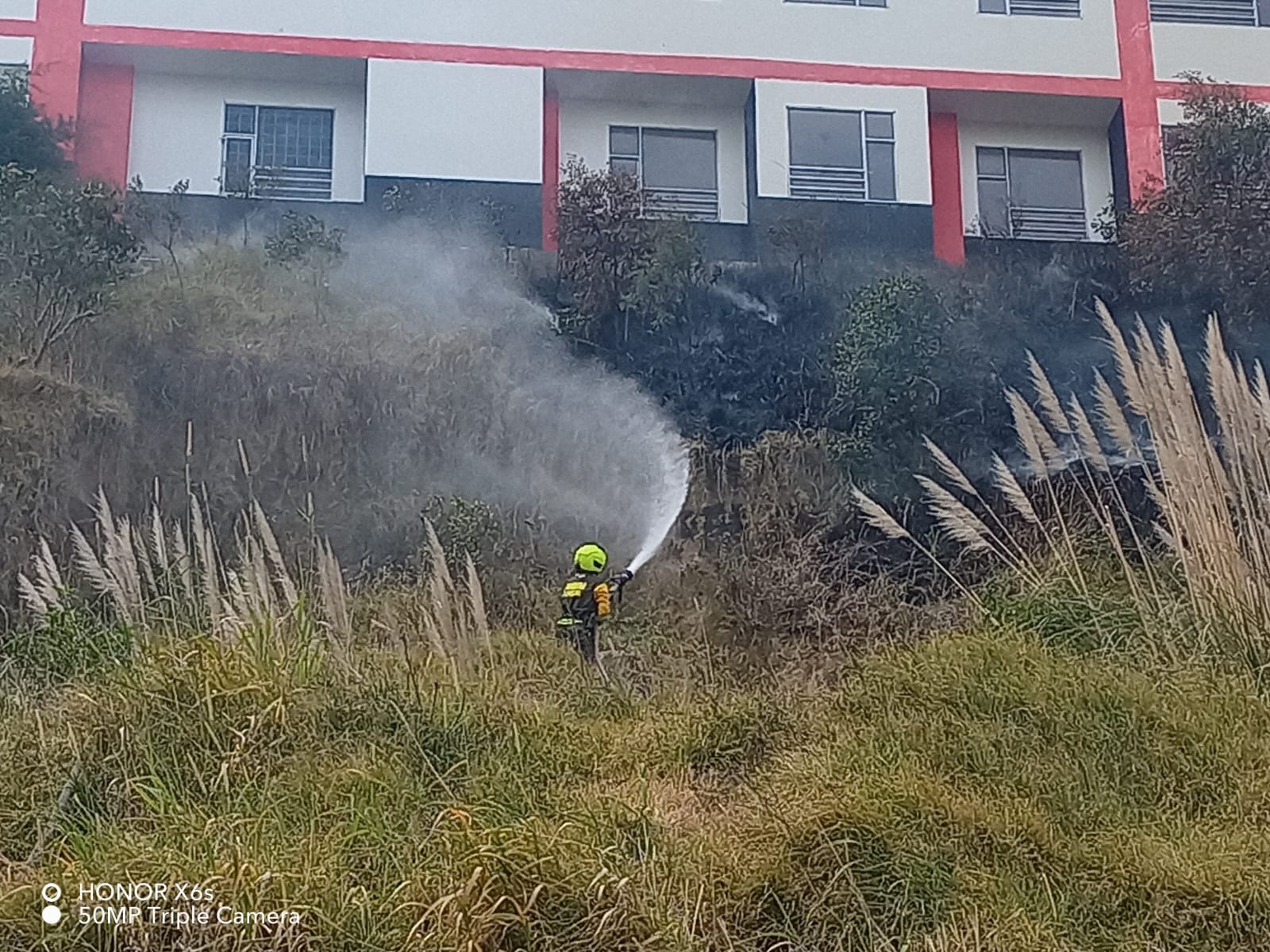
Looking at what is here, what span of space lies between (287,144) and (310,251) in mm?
2451

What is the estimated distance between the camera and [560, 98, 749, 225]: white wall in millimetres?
12164

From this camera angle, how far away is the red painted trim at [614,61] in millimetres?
11703

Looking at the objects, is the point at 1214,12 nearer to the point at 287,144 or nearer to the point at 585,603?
the point at 287,144

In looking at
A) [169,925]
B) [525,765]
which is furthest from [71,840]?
[525,765]

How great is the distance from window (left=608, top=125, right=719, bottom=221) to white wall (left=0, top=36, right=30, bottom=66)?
4.93 meters

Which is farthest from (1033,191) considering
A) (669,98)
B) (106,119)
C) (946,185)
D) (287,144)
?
(106,119)

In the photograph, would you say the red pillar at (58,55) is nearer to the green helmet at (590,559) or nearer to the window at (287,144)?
the window at (287,144)

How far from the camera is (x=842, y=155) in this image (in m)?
12.1

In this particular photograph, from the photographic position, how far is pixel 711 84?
12.2m

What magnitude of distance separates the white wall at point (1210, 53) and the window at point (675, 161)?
13.6ft

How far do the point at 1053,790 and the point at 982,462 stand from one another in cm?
395

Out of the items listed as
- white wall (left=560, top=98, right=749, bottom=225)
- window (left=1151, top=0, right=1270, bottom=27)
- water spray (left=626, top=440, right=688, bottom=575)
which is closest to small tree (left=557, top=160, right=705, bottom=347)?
water spray (left=626, top=440, right=688, bottom=575)

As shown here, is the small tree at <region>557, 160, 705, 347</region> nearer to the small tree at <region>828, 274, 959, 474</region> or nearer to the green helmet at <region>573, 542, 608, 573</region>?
the small tree at <region>828, 274, 959, 474</region>

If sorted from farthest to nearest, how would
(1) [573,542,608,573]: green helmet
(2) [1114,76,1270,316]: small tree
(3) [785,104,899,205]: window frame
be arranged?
(3) [785,104,899,205]: window frame → (2) [1114,76,1270,316]: small tree → (1) [573,542,608,573]: green helmet
